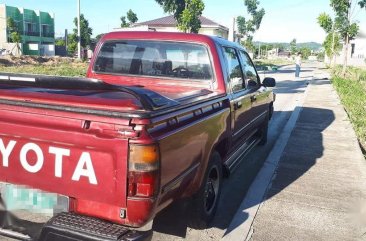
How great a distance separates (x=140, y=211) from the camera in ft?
8.63

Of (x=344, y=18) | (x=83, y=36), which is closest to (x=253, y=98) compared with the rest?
(x=344, y=18)

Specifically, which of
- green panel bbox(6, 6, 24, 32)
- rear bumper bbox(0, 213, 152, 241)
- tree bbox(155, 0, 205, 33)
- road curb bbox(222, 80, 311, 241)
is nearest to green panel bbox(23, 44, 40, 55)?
green panel bbox(6, 6, 24, 32)

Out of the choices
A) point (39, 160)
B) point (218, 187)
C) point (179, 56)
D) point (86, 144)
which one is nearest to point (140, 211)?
point (86, 144)

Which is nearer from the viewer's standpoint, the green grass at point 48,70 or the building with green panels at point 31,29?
the green grass at point 48,70

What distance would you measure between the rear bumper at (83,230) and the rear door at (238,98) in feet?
7.31

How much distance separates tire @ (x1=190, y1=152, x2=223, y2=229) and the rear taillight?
1171mm

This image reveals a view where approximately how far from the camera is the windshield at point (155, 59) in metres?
4.64

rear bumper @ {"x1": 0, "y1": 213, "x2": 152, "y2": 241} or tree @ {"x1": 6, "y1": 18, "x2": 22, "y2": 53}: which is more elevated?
tree @ {"x1": 6, "y1": 18, "x2": 22, "y2": 53}

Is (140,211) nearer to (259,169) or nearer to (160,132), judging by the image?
(160,132)

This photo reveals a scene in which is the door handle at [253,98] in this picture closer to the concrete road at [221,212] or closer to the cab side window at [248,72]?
the cab side window at [248,72]

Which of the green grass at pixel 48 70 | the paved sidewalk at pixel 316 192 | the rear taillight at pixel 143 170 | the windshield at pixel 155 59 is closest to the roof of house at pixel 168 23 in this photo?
the green grass at pixel 48 70

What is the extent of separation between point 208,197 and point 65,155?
74.9 inches

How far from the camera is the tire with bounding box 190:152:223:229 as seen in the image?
377cm

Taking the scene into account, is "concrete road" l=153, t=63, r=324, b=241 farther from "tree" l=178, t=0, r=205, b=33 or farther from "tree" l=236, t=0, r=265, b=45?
"tree" l=236, t=0, r=265, b=45
